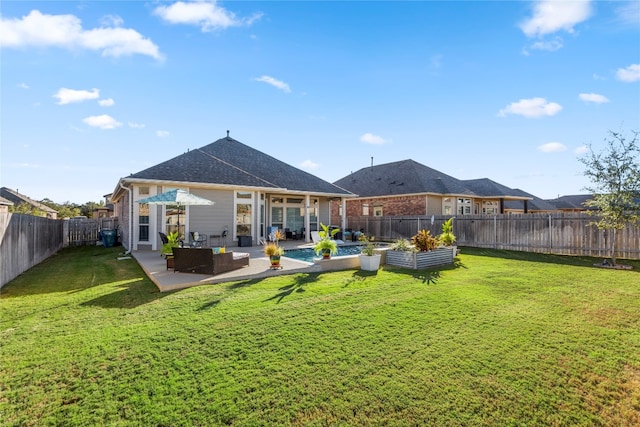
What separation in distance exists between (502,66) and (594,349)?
1176 centimetres

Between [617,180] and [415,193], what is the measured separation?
1232 cm

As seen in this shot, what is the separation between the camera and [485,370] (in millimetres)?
3398

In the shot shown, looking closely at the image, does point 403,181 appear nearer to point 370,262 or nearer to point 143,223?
point 370,262

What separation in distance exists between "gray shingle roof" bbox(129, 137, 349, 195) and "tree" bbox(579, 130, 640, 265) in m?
11.2

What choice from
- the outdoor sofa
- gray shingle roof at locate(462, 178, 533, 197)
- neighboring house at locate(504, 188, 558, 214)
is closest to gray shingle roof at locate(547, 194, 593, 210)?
neighboring house at locate(504, 188, 558, 214)

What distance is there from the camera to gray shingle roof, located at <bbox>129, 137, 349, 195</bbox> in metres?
13.5

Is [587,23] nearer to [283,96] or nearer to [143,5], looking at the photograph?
[283,96]

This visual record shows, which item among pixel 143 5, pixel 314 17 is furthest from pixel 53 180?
pixel 314 17

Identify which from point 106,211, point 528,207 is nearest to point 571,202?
point 528,207

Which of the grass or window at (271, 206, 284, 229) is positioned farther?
window at (271, 206, 284, 229)

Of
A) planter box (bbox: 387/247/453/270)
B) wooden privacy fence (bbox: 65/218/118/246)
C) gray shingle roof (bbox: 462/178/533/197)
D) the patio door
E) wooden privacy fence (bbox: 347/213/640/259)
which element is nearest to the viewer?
planter box (bbox: 387/247/453/270)

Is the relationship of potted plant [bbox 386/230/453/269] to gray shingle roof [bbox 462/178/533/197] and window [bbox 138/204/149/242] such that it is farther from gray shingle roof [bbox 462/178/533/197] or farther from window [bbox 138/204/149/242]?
gray shingle roof [bbox 462/178/533/197]

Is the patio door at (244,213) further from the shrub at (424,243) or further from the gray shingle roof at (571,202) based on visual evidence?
the gray shingle roof at (571,202)

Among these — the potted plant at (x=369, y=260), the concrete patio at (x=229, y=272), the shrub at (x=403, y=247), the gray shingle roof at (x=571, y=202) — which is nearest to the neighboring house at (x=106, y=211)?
the concrete patio at (x=229, y=272)
